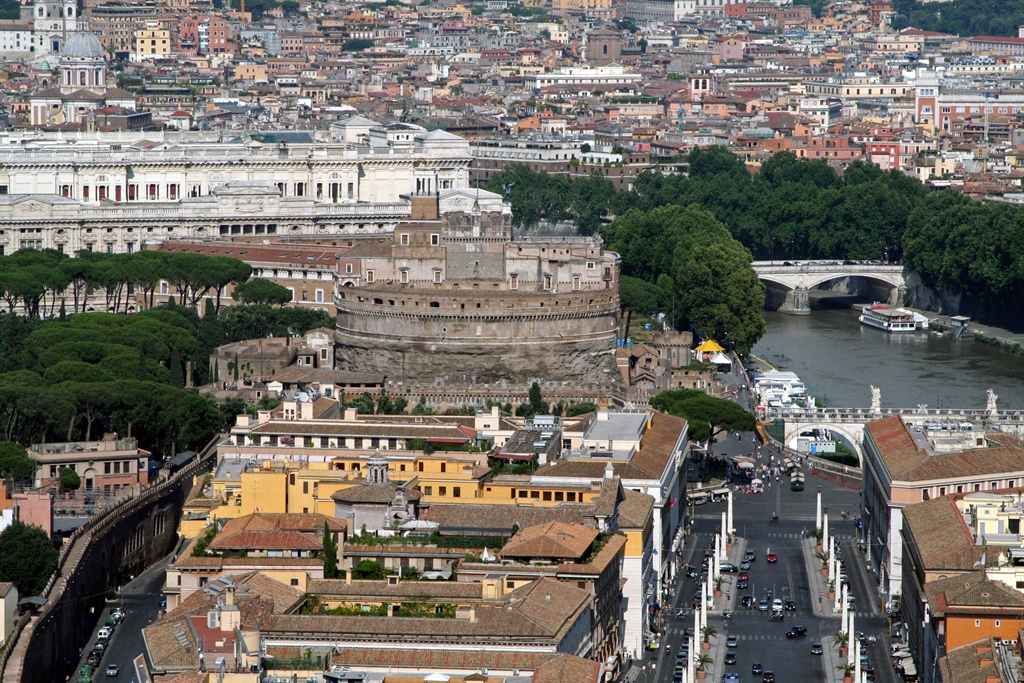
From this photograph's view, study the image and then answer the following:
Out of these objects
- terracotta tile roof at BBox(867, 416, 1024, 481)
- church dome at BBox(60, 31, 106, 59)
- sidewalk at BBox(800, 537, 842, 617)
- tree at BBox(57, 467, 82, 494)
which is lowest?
sidewalk at BBox(800, 537, 842, 617)

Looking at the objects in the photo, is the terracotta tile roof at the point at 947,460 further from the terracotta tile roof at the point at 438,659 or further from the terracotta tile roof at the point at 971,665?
the terracotta tile roof at the point at 438,659

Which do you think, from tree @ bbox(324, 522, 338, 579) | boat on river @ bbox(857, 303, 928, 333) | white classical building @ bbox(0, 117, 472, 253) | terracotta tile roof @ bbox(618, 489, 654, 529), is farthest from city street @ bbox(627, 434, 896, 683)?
white classical building @ bbox(0, 117, 472, 253)

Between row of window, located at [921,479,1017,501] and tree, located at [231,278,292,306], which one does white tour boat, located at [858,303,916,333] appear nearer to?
tree, located at [231,278,292,306]

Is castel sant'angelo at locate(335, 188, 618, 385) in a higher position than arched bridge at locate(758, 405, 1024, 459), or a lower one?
higher

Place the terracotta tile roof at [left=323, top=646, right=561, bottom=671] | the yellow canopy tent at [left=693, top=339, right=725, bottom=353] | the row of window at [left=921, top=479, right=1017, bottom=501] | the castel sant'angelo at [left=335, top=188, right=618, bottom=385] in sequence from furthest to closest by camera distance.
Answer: the yellow canopy tent at [left=693, top=339, right=725, bottom=353], the castel sant'angelo at [left=335, top=188, right=618, bottom=385], the row of window at [left=921, top=479, right=1017, bottom=501], the terracotta tile roof at [left=323, top=646, right=561, bottom=671]

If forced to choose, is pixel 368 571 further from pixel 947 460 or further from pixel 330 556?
pixel 947 460

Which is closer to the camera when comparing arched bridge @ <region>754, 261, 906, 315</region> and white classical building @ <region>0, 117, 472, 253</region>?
white classical building @ <region>0, 117, 472, 253</region>
